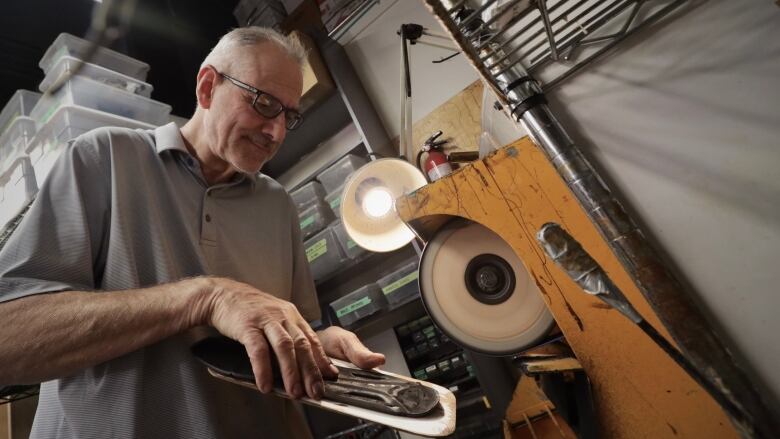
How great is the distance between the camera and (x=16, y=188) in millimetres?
1668

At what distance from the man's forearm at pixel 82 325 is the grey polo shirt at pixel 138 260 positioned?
0.04m

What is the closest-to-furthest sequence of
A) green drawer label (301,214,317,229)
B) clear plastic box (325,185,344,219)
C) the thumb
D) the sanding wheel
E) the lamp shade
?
1. the thumb
2. the sanding wheel
3. the lamp shade
4. clear plastic box (325,185,344,219)
5. green drawer label (301,214,317,229)

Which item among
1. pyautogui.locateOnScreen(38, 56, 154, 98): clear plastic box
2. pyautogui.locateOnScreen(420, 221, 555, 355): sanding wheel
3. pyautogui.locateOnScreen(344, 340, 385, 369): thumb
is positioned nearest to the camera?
pyautogui.locateOnScreen(344, 340, 385, 369): thumb

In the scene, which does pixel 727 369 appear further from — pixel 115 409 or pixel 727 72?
pixel 115 409

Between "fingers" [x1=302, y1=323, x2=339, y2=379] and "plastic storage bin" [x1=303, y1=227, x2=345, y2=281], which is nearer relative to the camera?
"fingers" [x1=302, y1=323, x2=339, y2=379]

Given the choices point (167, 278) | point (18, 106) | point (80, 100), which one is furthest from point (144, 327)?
point (18, 106)

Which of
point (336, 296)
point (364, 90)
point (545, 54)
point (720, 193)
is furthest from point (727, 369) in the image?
point (364, 90)

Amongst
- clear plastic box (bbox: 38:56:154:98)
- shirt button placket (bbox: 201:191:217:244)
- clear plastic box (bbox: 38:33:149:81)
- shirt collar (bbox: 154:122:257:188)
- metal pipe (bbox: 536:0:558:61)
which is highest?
clear plastic box (bbox: 38:33:149:81)

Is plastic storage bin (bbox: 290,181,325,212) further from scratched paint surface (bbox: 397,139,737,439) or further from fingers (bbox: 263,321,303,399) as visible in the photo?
fingers (bbox: 263,321,303,399)

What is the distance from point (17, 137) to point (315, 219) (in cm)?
160

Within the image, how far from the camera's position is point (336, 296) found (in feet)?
6.75

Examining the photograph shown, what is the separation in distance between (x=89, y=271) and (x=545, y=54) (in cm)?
103

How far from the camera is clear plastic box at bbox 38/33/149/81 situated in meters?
1.74

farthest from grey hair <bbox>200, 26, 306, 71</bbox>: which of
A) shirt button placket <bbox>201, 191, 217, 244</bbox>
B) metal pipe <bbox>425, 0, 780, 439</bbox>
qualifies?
metal pipe <bbox>425, 0, 780, 439</bbox>
